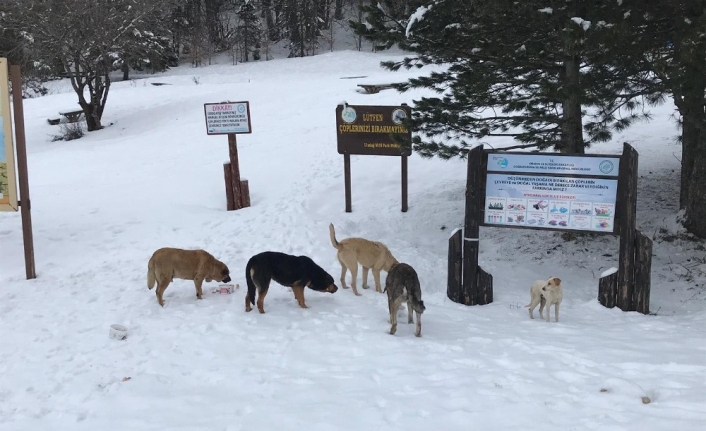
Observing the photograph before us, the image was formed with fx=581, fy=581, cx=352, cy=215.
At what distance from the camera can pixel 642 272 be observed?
765 cm

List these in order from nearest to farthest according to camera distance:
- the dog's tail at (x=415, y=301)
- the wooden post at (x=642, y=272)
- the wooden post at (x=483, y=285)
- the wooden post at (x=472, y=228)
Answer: the dog's tail at (x=415, y=301), the wooden post at (x=642, y=272), the wooden post at (x=472, y=228), the wooden post at (x=483, y=285)

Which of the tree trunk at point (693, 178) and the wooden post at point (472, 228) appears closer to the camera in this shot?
the wooden post at point (472, 228)

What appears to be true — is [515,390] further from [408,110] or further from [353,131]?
[353,131]

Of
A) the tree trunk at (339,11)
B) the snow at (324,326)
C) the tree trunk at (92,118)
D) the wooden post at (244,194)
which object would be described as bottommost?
the snow at (324,326)

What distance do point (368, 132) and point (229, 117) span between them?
10.3 ft

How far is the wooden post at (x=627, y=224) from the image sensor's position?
24.9ft

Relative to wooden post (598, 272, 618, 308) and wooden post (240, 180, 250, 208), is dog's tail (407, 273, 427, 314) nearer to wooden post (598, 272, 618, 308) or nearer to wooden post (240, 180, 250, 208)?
wooden post (598, 272, 618, 308)

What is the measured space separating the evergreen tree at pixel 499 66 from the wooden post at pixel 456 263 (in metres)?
2.04

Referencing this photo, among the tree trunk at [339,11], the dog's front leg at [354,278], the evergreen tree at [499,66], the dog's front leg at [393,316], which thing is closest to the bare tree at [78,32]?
the evergreen tree at [499,66]

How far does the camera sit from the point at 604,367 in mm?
5637

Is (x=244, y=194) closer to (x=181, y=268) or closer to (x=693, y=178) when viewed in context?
(x=181, y=268)

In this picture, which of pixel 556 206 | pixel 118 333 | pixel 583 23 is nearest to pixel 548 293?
pixel 556 206

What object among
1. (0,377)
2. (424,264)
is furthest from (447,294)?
(0,377)

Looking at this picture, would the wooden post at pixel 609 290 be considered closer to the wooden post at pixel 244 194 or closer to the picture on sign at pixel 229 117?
the wooden post at pixel 244 194
